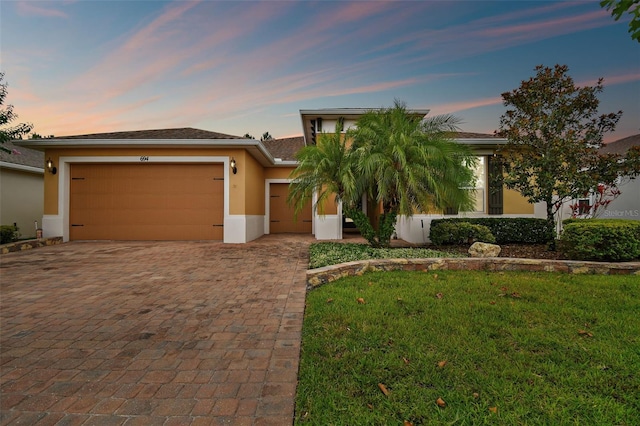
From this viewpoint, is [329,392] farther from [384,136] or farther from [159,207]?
[159,207]

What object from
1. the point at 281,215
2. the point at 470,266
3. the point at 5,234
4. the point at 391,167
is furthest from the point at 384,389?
the point at 281,215

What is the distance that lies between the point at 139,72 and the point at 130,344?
1095cm

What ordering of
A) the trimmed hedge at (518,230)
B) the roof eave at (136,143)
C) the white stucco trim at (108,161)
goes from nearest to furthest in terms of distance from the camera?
1. the trimmed hedge at (518,230)
2. the roof eave at (136,143)
3. the white stucco trim at (108,161)

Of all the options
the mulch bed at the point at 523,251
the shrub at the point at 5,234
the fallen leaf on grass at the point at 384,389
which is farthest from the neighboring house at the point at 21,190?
the mulch bed at the point at 523,251

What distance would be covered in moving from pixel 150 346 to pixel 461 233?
7.09m

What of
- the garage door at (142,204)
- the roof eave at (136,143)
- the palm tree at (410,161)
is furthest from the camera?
the garage door at (142,204)

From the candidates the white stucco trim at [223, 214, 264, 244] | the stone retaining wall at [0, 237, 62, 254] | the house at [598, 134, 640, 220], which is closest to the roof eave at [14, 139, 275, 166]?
the white stucco trim at [223, 214, 264, 244]

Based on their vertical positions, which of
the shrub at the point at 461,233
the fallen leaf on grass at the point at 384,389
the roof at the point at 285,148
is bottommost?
the fallen leaf on grass at the point at 384,389

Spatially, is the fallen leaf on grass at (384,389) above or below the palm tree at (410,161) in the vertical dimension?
below

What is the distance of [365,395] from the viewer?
1.93 meters

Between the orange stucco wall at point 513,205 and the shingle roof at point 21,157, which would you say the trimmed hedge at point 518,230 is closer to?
the orange stucco wall at point 513,205

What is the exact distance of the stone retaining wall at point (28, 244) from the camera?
24.8 ft

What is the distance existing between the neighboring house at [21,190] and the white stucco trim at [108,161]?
3137 millimetres

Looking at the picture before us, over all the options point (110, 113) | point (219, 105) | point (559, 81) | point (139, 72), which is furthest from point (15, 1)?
point (559, 81)
